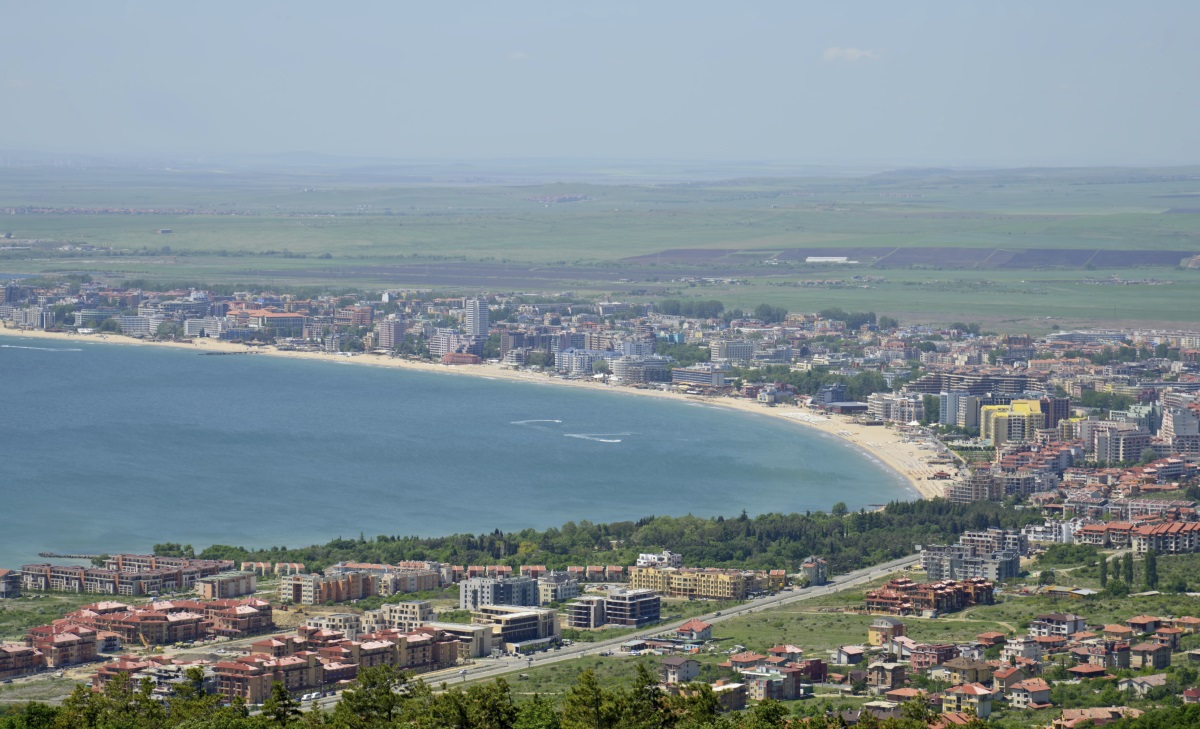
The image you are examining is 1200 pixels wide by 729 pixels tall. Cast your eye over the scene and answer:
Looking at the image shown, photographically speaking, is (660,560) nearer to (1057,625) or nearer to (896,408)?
(1057,625)

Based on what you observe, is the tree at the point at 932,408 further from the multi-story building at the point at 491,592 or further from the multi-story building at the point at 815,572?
Answer: the multi-story building at the point at 491,592

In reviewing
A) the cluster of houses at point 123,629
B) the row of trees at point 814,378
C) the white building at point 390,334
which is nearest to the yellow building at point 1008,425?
the row of trees at point 814,378

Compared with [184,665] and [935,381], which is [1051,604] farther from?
[935,381]

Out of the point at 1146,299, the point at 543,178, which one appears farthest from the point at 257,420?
the point at 543,178

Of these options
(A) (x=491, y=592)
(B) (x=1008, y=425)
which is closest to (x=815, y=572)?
(A) (x=491, y=592)

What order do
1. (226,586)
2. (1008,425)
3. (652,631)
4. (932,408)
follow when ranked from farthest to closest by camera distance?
(932,408)
(1008,425)
(226,586)
(652,631)
